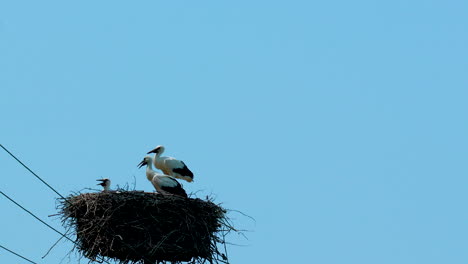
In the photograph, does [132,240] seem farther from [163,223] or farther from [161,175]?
[161,175]

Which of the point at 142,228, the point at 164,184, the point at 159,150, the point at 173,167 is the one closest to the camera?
the point at 142,228

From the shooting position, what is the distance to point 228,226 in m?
15.9

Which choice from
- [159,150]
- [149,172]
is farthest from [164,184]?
[159,150]

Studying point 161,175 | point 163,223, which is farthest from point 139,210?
point 161,175

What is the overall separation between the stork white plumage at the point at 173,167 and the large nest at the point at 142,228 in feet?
7.23

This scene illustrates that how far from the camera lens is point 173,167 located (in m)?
18.0

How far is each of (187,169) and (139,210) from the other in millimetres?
2651

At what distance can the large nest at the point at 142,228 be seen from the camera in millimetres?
15297

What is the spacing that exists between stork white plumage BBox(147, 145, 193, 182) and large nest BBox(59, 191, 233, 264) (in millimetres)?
2204

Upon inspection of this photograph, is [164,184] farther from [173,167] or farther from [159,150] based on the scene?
[159,150]

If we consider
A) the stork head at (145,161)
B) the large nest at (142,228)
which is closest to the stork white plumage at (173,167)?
the stork head at (145,161)

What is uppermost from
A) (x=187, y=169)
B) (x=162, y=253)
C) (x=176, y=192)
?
(x=187, y=169)

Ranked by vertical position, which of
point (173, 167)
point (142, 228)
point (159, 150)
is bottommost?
point (142, 228)

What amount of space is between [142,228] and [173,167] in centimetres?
278
